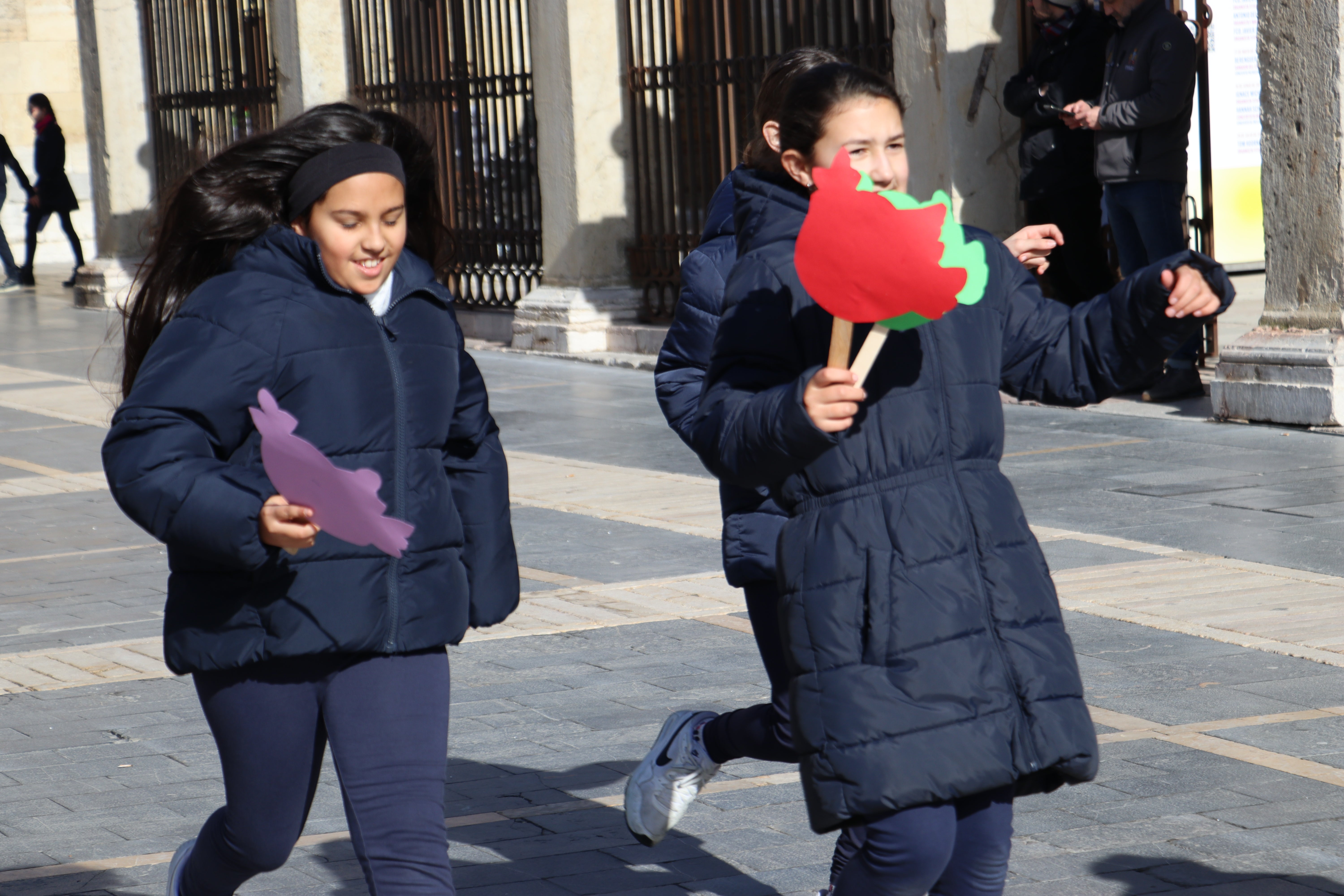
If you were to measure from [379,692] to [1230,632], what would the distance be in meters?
3.27

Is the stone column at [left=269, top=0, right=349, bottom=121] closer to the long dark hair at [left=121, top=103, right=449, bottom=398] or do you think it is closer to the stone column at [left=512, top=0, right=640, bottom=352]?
the stone column at [left=512, top=0, right=640, bottom=352]

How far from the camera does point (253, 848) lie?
309 cm

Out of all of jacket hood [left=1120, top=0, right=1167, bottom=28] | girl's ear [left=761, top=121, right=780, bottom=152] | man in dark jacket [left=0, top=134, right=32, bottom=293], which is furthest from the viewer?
man in dark jacket [left=0, top=134, right=32, bottom=293]

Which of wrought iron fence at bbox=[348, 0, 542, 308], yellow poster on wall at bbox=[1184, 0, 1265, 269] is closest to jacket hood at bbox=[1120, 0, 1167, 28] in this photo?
yellow poster on wall at bbox=[1184, 0, 1265, 269]

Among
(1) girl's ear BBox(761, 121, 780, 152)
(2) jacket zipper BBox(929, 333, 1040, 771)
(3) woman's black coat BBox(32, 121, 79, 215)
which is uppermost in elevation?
(3) woman's black coat BBox(32, 121, 79, 215)

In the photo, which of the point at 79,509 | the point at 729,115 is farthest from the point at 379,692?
the point at 729,115

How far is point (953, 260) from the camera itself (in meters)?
2.67

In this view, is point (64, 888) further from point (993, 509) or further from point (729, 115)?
point (729, 115)

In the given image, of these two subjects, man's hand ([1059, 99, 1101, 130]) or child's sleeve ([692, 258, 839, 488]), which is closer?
child's sleeve ([692, 258, 839, 488])

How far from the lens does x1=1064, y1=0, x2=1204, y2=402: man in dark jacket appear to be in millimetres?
9406

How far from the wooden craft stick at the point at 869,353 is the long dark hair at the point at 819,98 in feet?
1.64

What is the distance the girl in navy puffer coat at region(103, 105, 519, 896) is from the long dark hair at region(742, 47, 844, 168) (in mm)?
579

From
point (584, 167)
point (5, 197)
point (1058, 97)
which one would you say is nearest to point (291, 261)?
point (1058, 97)

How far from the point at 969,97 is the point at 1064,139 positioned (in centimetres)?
77
